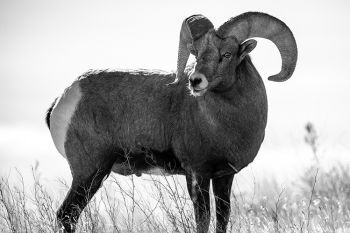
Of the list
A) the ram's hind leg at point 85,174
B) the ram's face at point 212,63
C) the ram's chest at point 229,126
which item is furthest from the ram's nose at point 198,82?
the ram's hind leg at point 85,174

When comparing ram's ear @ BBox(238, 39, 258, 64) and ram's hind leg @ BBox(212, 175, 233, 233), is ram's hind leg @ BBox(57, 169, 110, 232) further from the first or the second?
ram's ear @ BBox(238, 39, 258, 64)

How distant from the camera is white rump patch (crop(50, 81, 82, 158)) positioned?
35.4ft

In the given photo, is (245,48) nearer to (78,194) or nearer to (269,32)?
(269,32)

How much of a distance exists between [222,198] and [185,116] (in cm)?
110

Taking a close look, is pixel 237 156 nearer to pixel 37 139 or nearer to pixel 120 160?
pixel 120 160

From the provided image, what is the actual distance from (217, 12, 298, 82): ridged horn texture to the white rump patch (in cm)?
211

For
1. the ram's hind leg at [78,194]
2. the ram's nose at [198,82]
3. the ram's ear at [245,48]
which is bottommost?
the ram's hind leg at [78,194]

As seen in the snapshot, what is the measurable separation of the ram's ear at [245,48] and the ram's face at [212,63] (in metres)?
0.07

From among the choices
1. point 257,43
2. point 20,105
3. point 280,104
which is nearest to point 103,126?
point 257,43

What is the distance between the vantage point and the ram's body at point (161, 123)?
9961 mm

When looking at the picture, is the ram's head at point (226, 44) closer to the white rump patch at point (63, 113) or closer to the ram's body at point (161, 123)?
the ram's body at point (161, 123)

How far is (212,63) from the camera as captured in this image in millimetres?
9867

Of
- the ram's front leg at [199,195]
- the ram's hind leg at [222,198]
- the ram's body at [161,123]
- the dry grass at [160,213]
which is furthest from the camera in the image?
the ram's body at [161,123]

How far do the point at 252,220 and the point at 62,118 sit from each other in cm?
279
